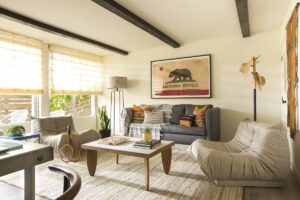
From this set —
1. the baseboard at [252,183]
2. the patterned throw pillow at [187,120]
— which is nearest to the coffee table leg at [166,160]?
the baseboard at [252,183]

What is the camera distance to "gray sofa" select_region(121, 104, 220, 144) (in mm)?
3957

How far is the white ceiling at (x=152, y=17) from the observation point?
295 cm

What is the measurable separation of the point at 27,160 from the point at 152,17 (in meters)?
2.86

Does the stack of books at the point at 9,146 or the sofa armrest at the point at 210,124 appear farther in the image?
the sofa armrest at the point at 210,124

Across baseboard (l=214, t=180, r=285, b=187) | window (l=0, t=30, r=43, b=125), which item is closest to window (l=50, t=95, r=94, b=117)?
window (l=0, t=30, r=43, b=125)

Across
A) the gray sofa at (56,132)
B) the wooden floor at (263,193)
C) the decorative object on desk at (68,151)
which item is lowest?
the wooden floor at (263,193)

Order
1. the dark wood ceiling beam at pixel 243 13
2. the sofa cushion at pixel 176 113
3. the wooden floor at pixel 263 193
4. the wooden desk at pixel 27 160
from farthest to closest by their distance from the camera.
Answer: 1. the sofa cushion at pixel 176 113
2. the dark wood ceiling beam at pixel 243 13
3. the wooden floor at pixel 263 193
4. the wooden desk at pixel 27 160

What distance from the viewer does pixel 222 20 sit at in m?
3.63

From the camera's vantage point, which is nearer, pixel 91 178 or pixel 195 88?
pixel 91 178

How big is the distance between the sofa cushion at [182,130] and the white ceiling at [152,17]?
1.91m

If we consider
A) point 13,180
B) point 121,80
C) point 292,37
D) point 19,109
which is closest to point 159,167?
point 13,180

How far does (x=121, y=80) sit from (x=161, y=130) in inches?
74.2

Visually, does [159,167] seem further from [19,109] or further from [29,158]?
[19,109]

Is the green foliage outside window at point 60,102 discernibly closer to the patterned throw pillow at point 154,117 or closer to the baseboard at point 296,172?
the patterned throw pillow at point 154,117
